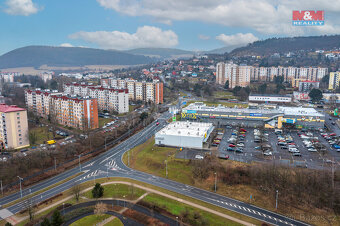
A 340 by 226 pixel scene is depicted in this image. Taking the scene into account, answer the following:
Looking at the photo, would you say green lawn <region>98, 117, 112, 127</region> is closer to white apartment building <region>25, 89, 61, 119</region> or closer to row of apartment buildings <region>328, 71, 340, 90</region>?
white apartment building <region>25, 89, 61, 119</region>

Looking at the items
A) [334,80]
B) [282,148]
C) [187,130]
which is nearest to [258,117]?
[282,148]

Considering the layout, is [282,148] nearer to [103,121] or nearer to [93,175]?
[93,175]

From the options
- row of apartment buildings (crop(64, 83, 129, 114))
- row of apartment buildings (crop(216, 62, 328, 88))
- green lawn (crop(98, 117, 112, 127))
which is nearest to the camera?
green lawn (crop(98, 117, 112, 127))

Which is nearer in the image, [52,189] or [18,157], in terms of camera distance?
[52,189]

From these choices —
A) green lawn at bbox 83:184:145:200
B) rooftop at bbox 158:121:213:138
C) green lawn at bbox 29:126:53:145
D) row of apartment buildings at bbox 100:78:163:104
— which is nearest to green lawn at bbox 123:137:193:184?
rooftop at bbox 158:121:213:138

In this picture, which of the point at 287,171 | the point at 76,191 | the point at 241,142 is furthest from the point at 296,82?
the point at 76,191

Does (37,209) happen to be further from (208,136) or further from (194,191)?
(208,136)
